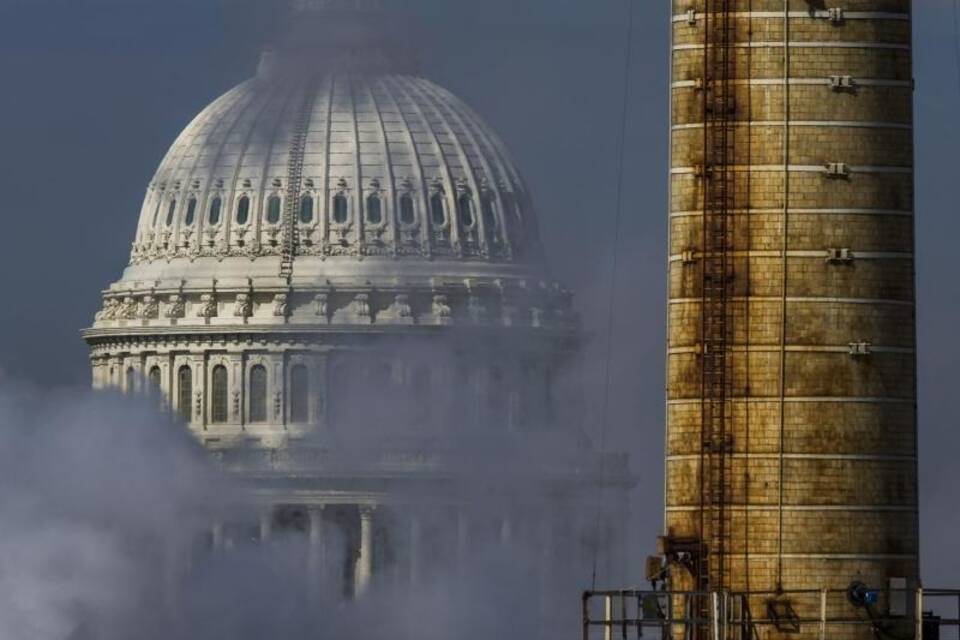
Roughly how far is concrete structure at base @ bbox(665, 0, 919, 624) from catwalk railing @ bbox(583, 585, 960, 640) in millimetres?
1197

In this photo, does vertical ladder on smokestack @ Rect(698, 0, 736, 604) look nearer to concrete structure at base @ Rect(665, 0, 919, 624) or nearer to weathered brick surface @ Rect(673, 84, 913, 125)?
concrete structure at base @ Rect(665, 0, 919, 624)

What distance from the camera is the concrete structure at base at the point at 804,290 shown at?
595 ft

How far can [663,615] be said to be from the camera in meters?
180

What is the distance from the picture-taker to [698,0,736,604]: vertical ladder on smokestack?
7160 inches

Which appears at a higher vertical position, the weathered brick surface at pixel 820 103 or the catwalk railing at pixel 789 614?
the weathered brick surface at pixel 820 103

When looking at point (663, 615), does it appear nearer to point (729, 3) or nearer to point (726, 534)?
point (726, 534)

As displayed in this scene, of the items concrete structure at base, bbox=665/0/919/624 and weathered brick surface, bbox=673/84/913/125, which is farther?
weathered brick surface, bbox=673/84/913/125

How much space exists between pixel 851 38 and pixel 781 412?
10.7 metres

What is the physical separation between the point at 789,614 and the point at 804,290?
30.2 ft

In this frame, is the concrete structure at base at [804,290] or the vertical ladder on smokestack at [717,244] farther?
the vertical ladder on smokestack at [717,244]

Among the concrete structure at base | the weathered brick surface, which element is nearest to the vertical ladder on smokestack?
the concrete structure at base

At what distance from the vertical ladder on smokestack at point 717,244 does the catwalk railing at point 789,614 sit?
125 inches

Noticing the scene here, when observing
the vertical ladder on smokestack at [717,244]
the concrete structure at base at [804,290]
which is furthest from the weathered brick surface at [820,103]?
the vertical ladder on smokestack at [717,244]

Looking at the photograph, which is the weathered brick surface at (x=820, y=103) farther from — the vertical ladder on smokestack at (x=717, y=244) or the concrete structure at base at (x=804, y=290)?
the vertical ladder on smokestack at (x=717, y=244)
